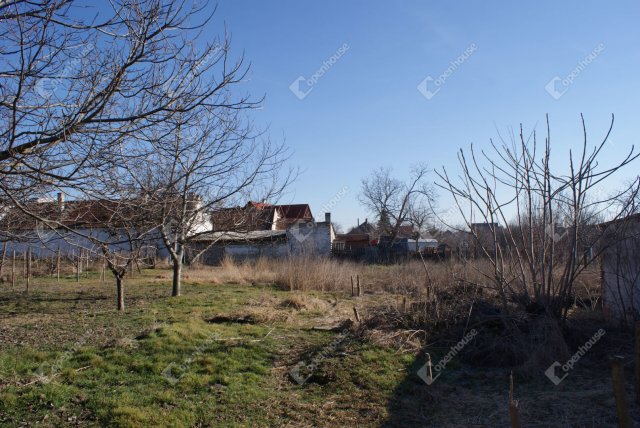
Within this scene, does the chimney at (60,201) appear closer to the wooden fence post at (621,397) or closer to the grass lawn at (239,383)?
the grass lawn at (239,383)

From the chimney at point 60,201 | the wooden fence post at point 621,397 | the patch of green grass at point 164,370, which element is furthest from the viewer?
the chimney at point 60,201

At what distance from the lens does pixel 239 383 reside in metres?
5.91

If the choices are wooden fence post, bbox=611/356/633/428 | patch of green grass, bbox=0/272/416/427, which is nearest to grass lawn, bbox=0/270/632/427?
patch of green grass, bbox=0/272/416/427

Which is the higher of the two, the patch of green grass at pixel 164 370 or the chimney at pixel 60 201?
the chimney at pixel 60 201

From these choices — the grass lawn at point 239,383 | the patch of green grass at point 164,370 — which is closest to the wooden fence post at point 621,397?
the grass lawn at point 239,383

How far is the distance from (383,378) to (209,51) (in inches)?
174

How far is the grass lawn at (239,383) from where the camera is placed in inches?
193

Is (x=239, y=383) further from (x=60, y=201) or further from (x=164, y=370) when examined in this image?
(x=60, y=201)

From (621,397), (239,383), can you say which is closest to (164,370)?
(239,383)

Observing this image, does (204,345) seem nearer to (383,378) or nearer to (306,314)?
(383,378)

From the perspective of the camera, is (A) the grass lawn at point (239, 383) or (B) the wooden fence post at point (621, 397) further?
(A) the grass lawn at point (239, 383)

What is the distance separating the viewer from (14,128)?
155 inches

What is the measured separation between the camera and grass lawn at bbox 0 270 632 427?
4910 millimetres

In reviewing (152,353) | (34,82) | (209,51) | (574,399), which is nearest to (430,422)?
(574,399)
